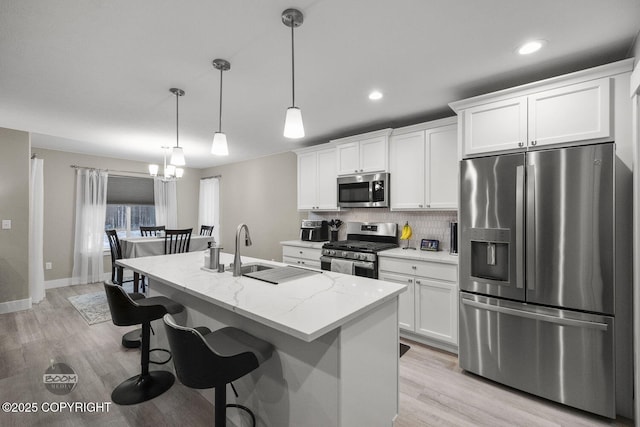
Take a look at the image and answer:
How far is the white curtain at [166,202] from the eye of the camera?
638 centimetres

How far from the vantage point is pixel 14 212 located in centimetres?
387

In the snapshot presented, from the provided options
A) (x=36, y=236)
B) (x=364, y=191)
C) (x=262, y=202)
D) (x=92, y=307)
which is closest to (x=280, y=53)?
(x=364, y=191)

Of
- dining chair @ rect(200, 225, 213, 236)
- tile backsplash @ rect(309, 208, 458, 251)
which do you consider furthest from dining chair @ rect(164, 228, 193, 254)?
tile backsplash @ rect(309, 208, 458, 251)

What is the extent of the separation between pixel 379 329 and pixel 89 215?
598cm

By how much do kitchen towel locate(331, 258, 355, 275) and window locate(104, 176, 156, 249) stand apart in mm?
4760

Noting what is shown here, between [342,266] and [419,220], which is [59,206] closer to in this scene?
[342,266]

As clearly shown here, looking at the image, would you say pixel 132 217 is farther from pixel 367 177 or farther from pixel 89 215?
pixel 367 177

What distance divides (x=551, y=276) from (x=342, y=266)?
199cm

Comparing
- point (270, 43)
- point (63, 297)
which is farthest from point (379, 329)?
point (63, 297)

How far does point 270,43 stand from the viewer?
197 cm

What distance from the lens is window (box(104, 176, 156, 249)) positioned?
5.89 metres

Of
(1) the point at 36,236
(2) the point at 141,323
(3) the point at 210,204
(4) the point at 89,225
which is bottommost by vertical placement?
(2) the point at 141,323

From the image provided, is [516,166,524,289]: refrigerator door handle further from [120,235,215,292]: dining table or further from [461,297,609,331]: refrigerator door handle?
[120,235,215,292]: dining table

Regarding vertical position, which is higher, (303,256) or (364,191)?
(364,191)
